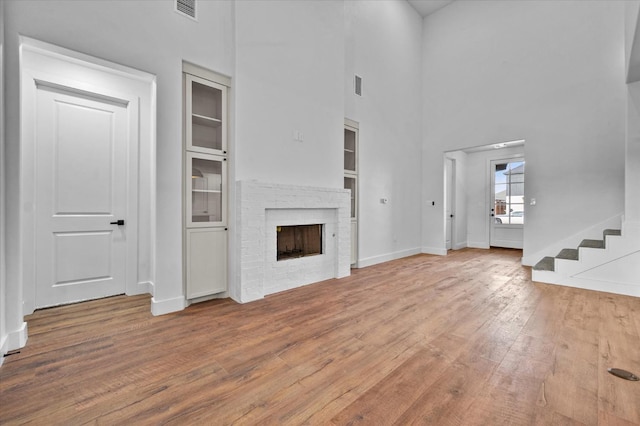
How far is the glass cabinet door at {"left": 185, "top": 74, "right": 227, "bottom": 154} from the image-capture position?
10.4 ft

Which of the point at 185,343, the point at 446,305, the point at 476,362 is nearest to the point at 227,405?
the point at 185,343

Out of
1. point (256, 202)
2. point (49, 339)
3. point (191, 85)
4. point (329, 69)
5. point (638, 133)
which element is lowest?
point (49, 339)

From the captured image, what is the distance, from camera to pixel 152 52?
282cm

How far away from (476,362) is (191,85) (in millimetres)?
3745

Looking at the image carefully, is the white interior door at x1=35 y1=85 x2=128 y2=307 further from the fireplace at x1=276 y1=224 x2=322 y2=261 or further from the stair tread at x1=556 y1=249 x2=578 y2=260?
the stair tread at x1=556 y1=249 x2=578 y2=260

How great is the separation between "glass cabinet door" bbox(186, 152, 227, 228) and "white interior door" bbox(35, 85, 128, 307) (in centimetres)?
111

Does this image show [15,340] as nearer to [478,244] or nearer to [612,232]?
[612,232]

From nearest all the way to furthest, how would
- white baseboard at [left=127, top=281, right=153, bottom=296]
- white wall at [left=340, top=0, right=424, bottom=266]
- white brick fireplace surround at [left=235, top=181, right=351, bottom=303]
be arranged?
1. white brick fireplace surround at [left=235, top=181, right=351, bottom=303]
2. white baseboard at [left=127, top=281, right=153, bottom=296]
3. white wall at [left=340, top=0, right=424, bottom=266]

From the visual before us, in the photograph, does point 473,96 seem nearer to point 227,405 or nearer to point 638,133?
point 638,133

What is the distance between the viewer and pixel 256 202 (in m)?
3.48

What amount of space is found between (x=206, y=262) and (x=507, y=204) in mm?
7766

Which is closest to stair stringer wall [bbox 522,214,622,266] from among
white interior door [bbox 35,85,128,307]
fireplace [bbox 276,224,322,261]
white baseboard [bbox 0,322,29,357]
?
fireplace [bbox 276,224,322,261]

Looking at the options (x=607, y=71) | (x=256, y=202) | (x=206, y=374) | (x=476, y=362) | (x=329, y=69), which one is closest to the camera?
(x=206, y=374)

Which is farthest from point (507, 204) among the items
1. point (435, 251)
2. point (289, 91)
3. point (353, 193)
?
point (289, 91)
